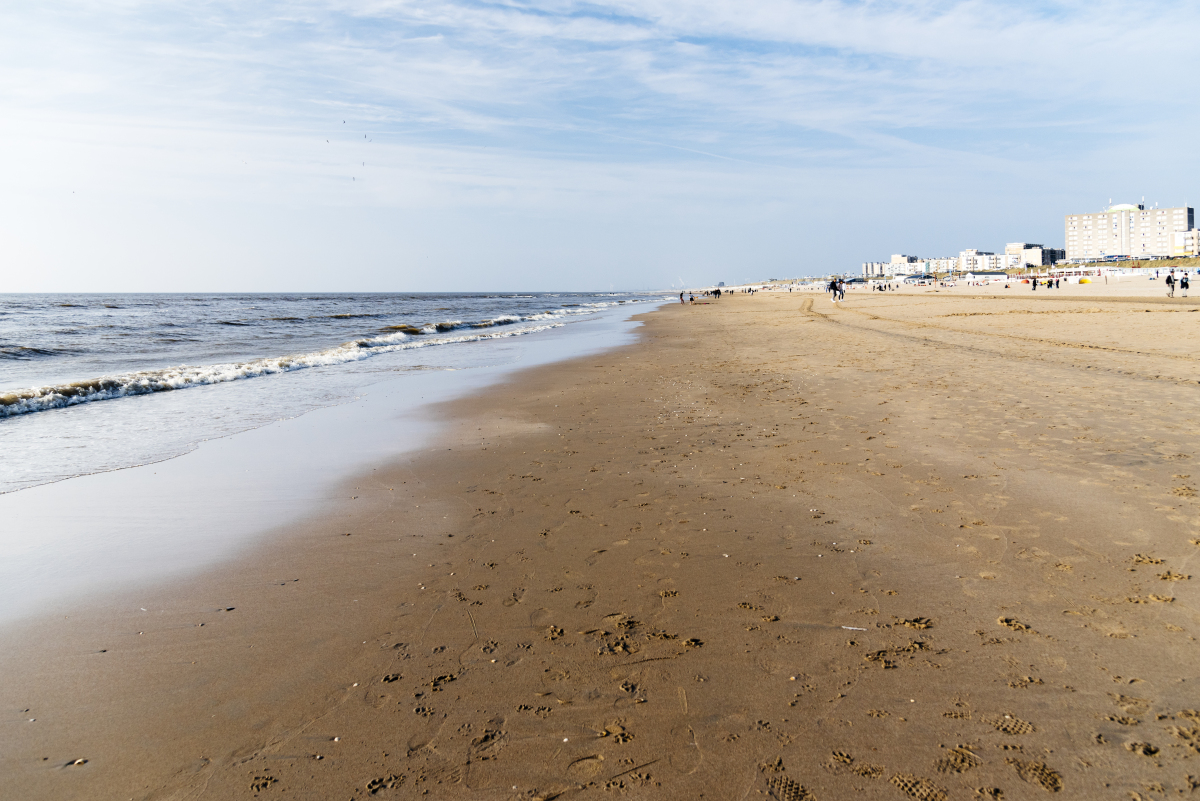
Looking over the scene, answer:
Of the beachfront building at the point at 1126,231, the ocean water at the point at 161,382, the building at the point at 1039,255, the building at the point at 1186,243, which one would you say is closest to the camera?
the ocean water at the point at 161,382

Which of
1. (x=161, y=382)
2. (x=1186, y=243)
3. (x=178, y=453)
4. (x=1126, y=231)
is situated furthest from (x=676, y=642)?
(x=1126, y=231)

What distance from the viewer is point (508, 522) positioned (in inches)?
208

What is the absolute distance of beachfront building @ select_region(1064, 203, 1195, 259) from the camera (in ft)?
511

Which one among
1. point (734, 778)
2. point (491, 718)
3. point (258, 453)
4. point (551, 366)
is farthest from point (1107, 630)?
point (551, 366)

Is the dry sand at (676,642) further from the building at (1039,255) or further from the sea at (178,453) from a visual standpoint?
the building at (1039,255)

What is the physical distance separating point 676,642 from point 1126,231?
220287 mm

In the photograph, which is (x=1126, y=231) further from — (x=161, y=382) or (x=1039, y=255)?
(x=161, y=382)

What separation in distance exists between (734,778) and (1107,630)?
7.64 feet

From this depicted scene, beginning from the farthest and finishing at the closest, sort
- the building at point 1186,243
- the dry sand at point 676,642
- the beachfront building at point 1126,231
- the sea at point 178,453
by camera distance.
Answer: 1. the beachfront building at point 1126,231
2. the building at point 1186,243
3. the sea at point 178,453
4. the dry sand at point 676,642

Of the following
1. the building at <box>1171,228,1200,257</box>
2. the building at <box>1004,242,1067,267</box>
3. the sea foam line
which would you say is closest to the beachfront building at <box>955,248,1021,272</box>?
the building at <box>1004,242,1067,267</box>

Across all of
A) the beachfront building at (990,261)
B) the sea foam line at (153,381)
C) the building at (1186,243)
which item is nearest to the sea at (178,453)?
the sea foam line at (153,381)

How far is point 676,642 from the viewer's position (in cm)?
334

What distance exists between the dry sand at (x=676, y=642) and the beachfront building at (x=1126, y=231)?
199m

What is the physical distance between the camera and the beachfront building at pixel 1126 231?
511 ft
